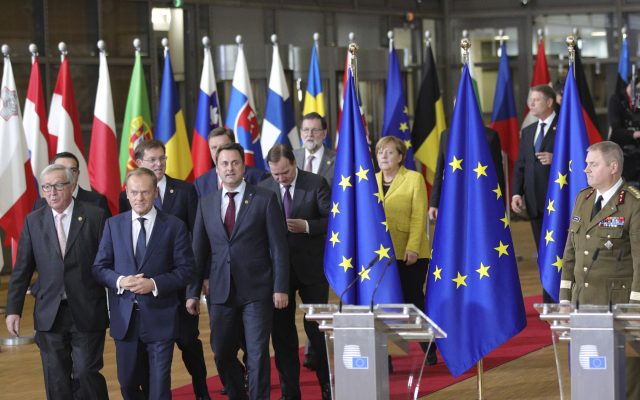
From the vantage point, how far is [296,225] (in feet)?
21.2

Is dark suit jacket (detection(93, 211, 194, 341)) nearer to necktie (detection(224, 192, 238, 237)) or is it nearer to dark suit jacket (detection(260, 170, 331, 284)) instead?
necktie (detection(224, 192, 238, 237))

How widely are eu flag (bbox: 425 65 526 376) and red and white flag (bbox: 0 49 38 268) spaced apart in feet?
14.8

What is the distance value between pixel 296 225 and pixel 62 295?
4.61 feet

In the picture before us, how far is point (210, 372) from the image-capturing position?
7672 millimetres

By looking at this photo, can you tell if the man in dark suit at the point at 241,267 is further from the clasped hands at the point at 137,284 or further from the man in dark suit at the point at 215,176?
the man in dark suit at the point at 215,176

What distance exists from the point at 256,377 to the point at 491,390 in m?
1.61

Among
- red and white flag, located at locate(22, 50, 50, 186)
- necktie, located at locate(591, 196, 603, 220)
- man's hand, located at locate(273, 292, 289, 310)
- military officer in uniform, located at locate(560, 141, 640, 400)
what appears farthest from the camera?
red and white flag, located at locate(22, 50, 50, 186)

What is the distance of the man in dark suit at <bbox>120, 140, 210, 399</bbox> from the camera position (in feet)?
20.9

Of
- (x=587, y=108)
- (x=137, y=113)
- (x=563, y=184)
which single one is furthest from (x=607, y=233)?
(x=137, y=113)

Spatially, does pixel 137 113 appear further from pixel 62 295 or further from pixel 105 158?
pixel 62 295

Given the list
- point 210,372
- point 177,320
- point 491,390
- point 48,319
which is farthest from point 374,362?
point 210,372

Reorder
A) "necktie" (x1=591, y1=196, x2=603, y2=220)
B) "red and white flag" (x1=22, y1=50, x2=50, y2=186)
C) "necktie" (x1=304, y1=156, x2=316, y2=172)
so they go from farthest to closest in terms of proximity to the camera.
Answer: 1. "red and white flag" (x1=22, y1=50, x2=50, y2=186)
2. "necktie" (x1=304, y1=156, x2=316, y2=172)
3. "necktie" (x1=591, y1=196, x2=603, y2=220)

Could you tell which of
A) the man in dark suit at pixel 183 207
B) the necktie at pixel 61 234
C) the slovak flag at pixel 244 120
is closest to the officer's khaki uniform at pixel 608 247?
the man in dark suit at pixel 183 207

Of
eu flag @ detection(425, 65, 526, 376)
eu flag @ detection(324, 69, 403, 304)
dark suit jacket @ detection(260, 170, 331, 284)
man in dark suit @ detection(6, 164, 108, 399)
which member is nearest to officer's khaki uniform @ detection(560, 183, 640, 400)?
eu flag @ detection(425, 65, 526, 376)
